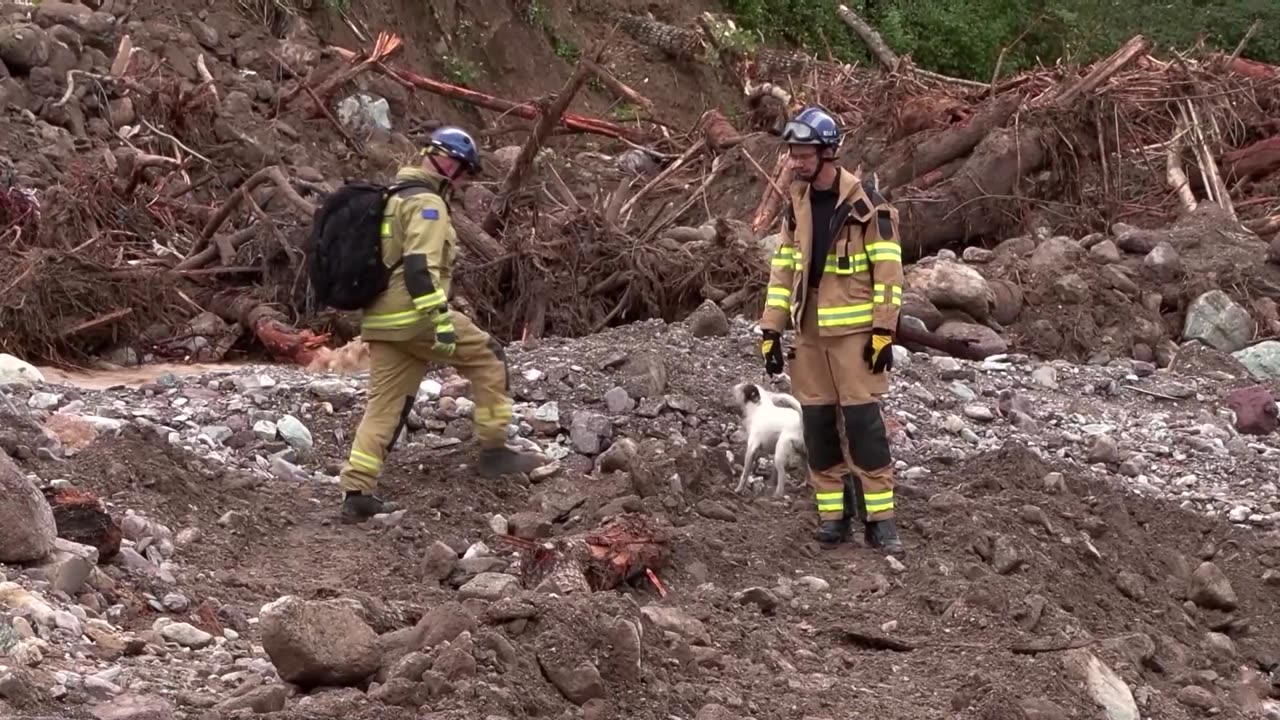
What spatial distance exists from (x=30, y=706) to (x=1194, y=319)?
29.5 ft

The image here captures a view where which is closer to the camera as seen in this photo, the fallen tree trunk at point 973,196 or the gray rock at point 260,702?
the gray rock at point 260,702

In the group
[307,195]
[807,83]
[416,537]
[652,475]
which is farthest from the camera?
[807,83]

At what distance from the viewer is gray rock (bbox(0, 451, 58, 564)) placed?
17.1 feet

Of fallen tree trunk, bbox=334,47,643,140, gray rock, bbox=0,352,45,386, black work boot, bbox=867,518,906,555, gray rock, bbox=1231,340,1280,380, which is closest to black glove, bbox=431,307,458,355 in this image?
black work boot, bbox=867,518,906,555

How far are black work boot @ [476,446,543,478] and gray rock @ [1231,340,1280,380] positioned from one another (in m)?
5.55

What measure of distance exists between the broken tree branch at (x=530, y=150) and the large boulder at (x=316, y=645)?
7.32 metres

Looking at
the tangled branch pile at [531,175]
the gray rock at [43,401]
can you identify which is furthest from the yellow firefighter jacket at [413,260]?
the tangled branch pile at [531,175]

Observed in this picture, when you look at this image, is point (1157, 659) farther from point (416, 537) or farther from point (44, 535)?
point (44, 535)

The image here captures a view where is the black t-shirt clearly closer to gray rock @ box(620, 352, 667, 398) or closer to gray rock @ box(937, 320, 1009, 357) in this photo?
gray rock @ box(620, 352, 667, 398)

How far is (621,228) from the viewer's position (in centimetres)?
1160

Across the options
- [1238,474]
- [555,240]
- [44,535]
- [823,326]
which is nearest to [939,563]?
[823,326]

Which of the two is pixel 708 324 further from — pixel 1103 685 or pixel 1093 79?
pixel 1093 79

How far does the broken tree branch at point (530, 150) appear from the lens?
1156 centimetres

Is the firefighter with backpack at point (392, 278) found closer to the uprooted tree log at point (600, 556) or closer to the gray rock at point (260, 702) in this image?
the uprooted tree log at point (600, 556)
